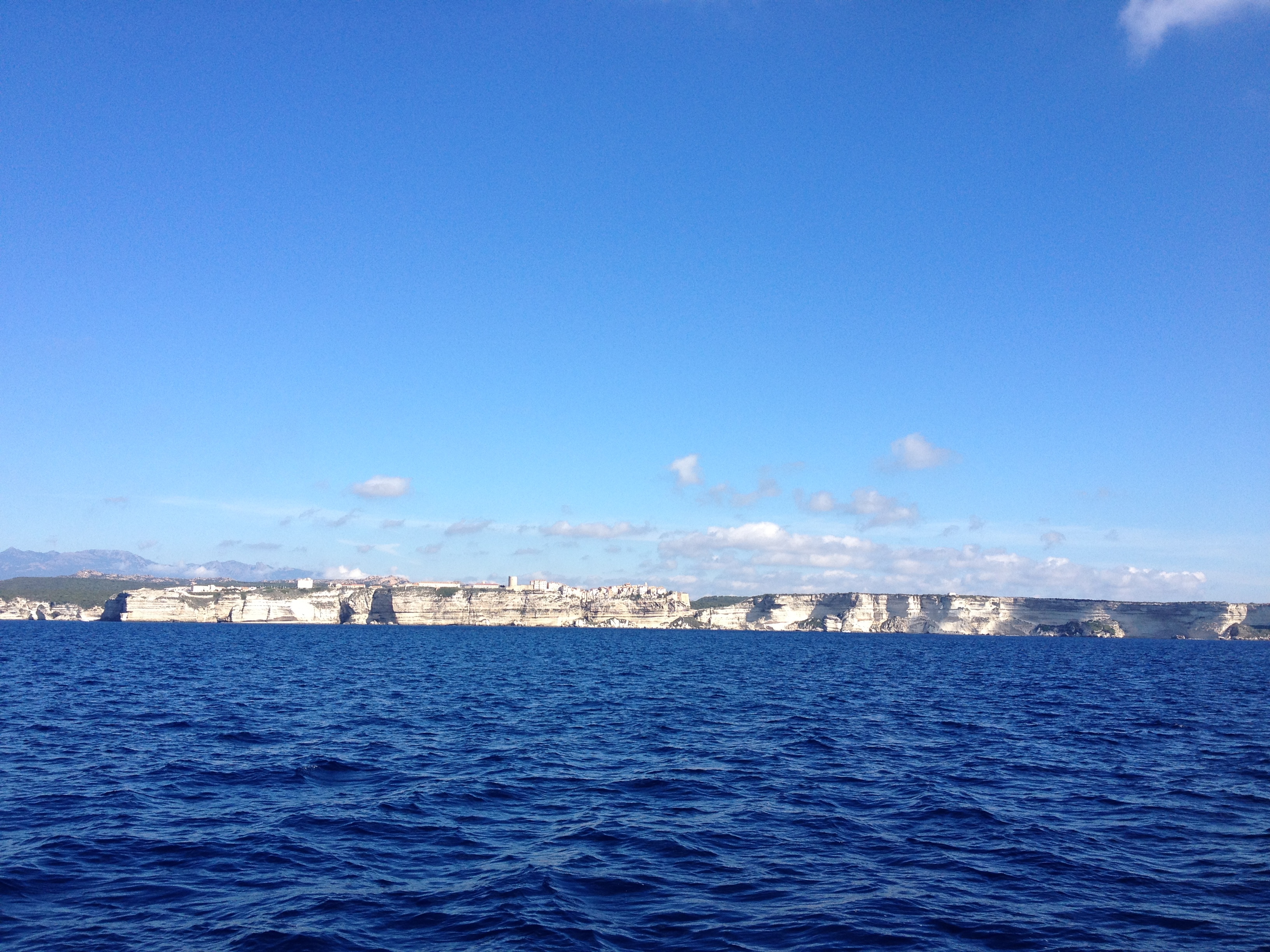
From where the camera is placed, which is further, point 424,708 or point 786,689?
point 786,689

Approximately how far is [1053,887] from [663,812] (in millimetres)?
9407

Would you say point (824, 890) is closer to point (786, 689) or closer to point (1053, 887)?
point (1053, 887)

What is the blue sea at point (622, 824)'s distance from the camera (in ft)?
46.4

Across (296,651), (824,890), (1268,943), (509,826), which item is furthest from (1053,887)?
(296,651)

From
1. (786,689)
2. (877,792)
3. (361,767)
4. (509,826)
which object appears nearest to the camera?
(509,826)

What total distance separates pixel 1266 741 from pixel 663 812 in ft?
102

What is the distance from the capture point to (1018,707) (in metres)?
47.5

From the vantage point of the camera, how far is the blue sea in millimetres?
14133

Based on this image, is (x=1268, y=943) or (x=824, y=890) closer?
(x=1268, y=943)

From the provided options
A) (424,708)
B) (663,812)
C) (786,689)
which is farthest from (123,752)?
(786,689)

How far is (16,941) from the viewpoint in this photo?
13.0m

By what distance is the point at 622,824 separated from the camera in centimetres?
2042

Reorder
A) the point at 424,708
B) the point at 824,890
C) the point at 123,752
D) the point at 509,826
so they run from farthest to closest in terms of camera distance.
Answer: the point at 424,708
the point at 123,752
the point at 509,826
the point at 824,890

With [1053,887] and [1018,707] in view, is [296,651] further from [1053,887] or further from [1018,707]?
[1053,887]
